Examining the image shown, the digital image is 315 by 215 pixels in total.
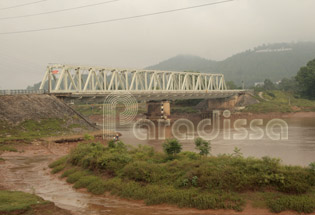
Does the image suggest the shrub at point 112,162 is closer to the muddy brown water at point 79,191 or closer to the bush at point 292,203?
the muddy brown water at point 79,191

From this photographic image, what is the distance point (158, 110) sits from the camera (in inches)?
3093

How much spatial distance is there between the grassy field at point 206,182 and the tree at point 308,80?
89.0m

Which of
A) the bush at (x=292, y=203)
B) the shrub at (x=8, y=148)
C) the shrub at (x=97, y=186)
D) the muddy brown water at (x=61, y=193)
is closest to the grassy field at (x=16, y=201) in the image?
the muddy brown water at (x=61, y=193)

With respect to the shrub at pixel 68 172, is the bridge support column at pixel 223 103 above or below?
above

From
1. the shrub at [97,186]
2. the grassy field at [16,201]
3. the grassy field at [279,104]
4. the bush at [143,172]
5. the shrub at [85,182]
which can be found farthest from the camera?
the grassy field at [279,104]

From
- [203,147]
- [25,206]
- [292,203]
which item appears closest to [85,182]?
[25,206]

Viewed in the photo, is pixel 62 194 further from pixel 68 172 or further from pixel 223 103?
pixel 223 103

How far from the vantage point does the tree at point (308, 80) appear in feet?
308

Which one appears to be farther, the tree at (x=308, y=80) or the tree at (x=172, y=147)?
the tree at (x=308, y=80)

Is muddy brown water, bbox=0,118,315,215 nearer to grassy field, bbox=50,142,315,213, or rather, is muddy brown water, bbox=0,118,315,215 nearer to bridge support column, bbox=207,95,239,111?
grassy field, bbox=50,142,315,213

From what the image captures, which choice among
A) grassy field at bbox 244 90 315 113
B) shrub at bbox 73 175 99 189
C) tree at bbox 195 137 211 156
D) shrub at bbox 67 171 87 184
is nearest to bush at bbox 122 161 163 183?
shrub at bbox 73 175 99 189

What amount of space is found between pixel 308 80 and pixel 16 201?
9765 cm

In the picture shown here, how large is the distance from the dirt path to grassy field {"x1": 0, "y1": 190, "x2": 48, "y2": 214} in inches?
51.3

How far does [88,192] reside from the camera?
16.0m
